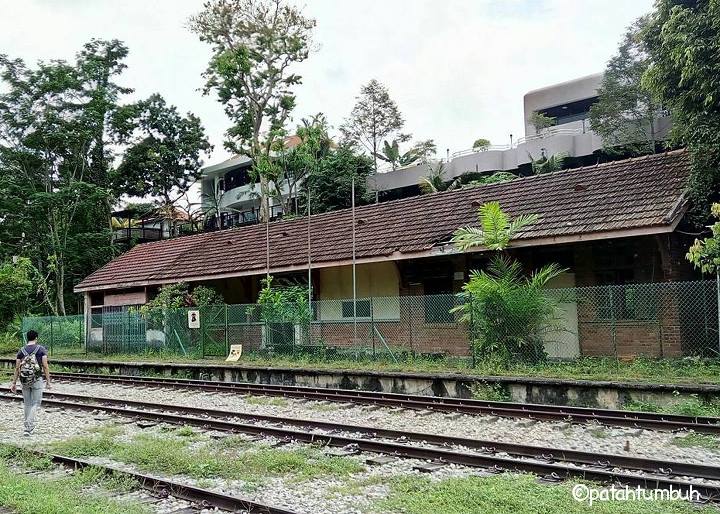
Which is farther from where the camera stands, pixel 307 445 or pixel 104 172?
pixel 104 172

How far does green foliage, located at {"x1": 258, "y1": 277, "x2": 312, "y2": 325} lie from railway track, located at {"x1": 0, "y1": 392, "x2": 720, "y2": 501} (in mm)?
7245

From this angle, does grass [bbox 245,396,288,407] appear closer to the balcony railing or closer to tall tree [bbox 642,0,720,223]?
tall tree [bbox 642,0,720,223]

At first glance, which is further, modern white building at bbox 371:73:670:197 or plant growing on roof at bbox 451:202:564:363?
modern white building at bbox 371:73:670:197

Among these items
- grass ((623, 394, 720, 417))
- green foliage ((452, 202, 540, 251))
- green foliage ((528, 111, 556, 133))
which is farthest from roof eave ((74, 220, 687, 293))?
green foliage ((528, 111, 556, 133))

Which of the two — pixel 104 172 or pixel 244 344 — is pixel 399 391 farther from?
pixel 104 172

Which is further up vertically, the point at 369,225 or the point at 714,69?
the point at 714,69

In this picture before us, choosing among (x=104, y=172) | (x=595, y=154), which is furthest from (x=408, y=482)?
(x=104, y=172)

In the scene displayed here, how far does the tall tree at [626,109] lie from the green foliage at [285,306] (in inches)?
818

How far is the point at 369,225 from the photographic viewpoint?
22562 millimetres

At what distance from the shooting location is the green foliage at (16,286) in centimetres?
3109

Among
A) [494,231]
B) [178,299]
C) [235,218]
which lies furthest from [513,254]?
[235,218]

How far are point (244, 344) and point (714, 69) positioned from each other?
48.7ft

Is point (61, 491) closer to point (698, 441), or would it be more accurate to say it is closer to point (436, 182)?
point (698, 441)

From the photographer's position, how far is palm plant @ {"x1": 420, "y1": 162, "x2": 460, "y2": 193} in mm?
38125
